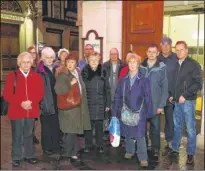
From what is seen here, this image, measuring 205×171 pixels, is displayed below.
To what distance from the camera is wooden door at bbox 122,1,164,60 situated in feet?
22.1

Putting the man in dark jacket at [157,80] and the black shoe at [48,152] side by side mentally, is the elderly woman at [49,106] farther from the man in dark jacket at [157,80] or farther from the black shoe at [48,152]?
the man in dark jacket at [157,80]

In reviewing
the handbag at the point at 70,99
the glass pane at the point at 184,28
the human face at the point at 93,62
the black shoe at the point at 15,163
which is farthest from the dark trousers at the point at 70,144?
the glass pane at the point at 184,28

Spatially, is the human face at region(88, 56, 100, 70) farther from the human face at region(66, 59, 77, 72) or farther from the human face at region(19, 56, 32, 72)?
the human face at region(19, 56, 32, 72)

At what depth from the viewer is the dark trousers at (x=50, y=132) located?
16.9 ft

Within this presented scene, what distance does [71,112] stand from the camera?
4680 millimetres

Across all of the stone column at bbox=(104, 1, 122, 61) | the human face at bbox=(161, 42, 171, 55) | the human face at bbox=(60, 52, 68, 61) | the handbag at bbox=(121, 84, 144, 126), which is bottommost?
the handbag at bbox=(121, 84, 144, 126)

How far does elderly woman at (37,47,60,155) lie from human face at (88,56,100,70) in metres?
0.62

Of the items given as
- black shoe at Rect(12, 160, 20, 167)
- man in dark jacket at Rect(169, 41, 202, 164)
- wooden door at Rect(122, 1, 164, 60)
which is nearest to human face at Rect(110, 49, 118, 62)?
man in dark jacket at Rect(169, 41, 202, 164)

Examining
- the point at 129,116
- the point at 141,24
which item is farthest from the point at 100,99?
the point at 141,24

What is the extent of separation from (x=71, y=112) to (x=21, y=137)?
876 mm

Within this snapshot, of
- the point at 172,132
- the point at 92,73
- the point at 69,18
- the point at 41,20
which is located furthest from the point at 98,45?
the point at 69,18

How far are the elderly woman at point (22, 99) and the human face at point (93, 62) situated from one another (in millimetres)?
833

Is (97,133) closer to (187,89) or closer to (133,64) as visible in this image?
(133,64)

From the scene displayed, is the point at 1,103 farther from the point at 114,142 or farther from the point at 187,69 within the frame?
the point at 187,69
